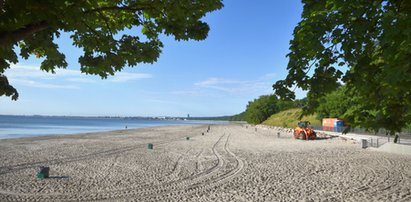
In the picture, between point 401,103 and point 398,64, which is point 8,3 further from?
point 401,103

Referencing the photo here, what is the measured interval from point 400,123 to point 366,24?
1.84 metres

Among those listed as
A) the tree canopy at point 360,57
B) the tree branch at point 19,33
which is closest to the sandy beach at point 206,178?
the tree canopy at point 360,57

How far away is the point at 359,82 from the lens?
199 inches

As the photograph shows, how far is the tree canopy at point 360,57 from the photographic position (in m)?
4.05

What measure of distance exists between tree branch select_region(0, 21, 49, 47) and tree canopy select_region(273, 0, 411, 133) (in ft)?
12.1

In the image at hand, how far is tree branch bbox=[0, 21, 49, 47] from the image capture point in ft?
11.2

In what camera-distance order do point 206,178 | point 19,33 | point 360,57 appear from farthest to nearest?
point 206,178
point 360,57
point 19,33

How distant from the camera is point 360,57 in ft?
16.4

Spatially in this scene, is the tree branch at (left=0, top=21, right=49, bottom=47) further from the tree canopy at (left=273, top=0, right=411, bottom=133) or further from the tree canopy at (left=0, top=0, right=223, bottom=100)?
the tree canopy at (left=273, top=0, right=411, bottom=133)

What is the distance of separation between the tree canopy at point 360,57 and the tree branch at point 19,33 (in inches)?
145

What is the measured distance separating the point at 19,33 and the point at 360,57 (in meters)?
4.98

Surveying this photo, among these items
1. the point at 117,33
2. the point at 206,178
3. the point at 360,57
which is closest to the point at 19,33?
the point at 117,33

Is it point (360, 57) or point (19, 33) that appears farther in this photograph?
point (360, 57)

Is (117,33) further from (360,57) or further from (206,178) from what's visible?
(206,178)
